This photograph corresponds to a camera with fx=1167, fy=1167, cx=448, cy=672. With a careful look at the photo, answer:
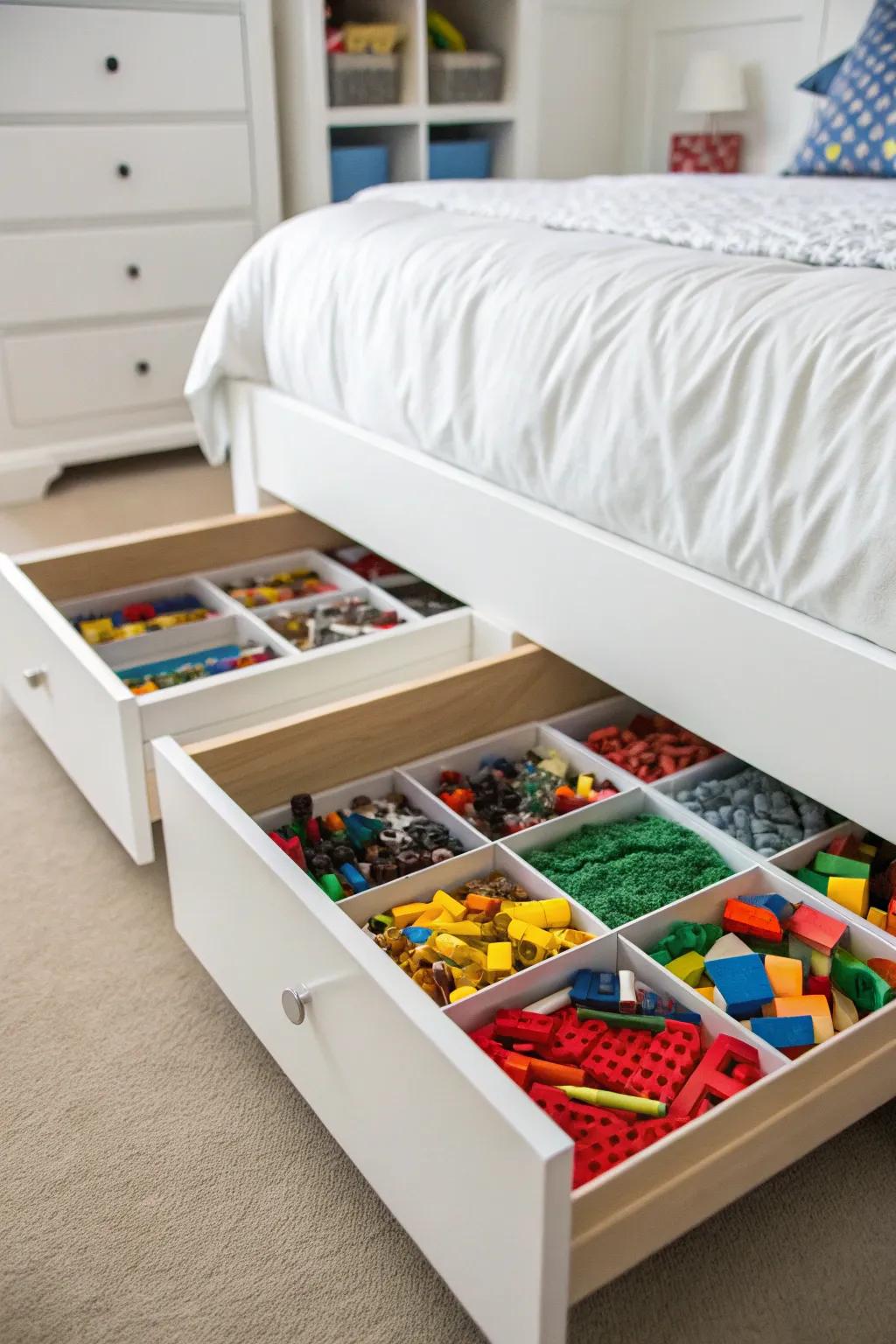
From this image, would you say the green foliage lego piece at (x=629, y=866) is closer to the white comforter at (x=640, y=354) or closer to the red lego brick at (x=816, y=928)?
the red lego brick at (x=816, y=928)

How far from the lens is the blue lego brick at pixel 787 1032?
98 cm

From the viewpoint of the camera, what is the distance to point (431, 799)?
4.25ft

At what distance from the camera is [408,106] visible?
2998 millimetres

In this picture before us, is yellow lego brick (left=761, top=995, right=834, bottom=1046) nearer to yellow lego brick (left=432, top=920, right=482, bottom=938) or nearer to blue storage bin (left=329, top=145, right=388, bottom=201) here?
yellow lego brick (left=432, top=920, right=482, bottom=938)

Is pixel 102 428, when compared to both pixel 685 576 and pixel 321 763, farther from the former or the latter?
pixel 685 576

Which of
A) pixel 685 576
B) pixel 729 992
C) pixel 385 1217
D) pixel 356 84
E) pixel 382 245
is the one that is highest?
pixel 356 84

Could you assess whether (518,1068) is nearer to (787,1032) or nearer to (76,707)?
(787,1032)

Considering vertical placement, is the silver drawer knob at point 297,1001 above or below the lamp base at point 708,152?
below

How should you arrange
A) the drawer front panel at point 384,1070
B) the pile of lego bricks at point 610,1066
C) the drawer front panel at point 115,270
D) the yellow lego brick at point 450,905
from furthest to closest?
the drawer front panel at point 115,270
the yellow lego brick at point 450,905
the pile of lego bricks at point 610,1066
the drawer front panel at point 384,1070

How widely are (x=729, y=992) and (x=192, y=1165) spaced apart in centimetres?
52

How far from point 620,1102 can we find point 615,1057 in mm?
51

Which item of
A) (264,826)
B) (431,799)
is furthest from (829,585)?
(264,826)

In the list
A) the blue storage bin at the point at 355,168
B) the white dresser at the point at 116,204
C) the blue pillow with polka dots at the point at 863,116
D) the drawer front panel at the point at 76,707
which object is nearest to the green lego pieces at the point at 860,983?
the drawer front panel at the point at 76,707

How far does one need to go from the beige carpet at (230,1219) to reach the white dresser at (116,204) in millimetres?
1806
